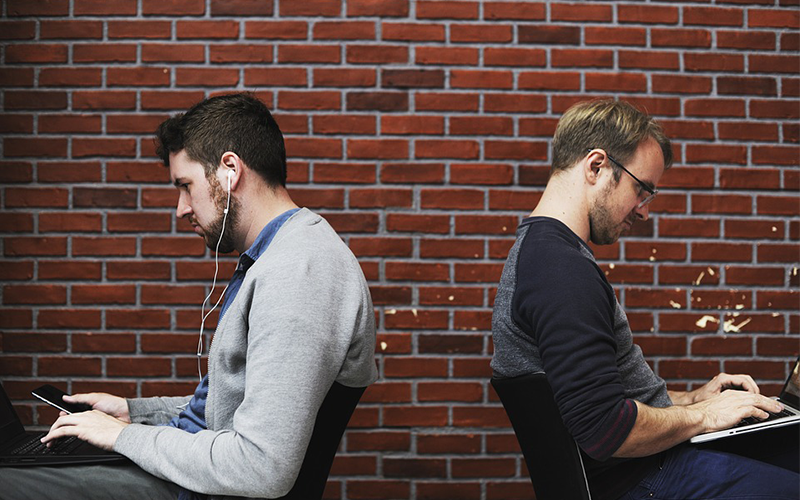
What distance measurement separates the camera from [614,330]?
1559 millimetres

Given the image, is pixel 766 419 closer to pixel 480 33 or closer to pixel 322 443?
pixel 322 443

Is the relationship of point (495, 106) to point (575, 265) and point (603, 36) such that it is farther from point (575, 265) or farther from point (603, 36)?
point (575, 265)

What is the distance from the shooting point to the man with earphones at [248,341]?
125 centimetres

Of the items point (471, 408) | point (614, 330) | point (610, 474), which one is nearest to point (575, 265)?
point (614, 330)

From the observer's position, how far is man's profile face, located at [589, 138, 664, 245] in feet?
5.65

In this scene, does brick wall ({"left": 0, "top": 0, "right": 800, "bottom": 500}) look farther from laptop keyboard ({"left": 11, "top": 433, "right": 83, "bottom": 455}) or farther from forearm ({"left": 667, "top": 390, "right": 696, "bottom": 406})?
laptop keyboard ({"left": 11, "top": 433, "right": 83, "bottom": 455})

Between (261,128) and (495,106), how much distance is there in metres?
1.15

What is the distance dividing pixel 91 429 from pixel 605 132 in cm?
142

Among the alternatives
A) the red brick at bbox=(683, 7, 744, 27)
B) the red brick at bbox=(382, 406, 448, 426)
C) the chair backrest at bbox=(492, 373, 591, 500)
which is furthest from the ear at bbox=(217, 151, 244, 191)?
the red brick at bbox=(683, 7, 744, 27)

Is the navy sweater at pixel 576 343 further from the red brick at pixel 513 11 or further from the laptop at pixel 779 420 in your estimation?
the red brick at pixel 513 11

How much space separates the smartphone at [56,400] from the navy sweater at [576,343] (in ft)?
3.68

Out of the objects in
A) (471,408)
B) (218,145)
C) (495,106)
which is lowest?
(471,408)

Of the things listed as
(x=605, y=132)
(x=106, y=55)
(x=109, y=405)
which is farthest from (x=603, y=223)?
(x=106, y=55)

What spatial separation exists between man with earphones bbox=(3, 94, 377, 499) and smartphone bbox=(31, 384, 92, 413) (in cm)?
23
